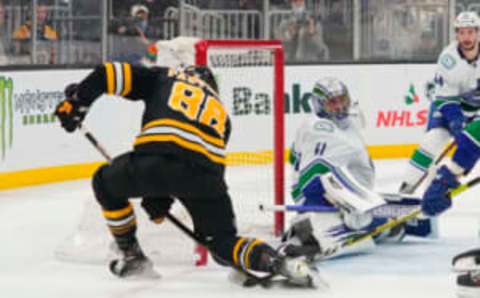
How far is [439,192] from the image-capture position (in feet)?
13.6

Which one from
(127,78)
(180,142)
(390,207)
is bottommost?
(390,207)

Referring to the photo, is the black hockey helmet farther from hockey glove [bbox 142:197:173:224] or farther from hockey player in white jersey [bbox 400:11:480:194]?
hockey player in white jersey [bbox 400:11:480:194]

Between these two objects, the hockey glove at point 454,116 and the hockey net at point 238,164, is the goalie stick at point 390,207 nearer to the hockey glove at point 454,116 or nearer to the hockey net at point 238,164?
the hockey net at point 238,164

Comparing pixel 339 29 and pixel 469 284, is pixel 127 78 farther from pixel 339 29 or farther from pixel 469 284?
pixel 339 29

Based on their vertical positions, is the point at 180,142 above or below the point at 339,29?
below

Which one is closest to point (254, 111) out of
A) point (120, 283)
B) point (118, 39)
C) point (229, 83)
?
point (229, 83)

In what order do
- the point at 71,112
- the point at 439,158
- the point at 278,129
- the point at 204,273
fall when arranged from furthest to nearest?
1. the point at 439,158
2. the point at 278,129
3. the point at 204,273
4. the point at 71,112

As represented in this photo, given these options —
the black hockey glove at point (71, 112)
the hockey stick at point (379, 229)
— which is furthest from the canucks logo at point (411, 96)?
the black hockey glove at point (71, 112)

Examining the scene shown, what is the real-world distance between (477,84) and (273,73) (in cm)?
113

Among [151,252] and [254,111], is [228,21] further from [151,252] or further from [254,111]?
[151,252]

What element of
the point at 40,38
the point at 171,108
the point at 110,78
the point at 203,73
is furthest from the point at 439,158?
the point at 40,38

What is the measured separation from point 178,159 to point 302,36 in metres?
6.37

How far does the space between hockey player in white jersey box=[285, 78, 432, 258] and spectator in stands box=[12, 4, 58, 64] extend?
371 cm

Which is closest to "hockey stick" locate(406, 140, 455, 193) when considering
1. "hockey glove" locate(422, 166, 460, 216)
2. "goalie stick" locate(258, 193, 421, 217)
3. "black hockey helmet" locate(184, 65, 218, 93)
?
"goalie stick" locate(258, 193, 421, 217)
